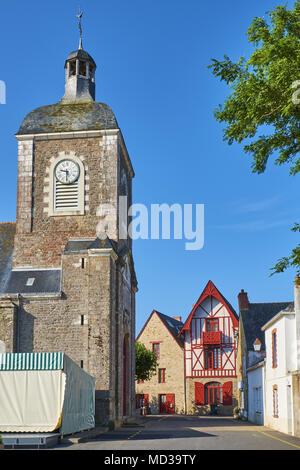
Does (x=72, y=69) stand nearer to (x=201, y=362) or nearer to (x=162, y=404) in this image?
(x=201, y=362)

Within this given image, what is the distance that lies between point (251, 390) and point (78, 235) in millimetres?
11534

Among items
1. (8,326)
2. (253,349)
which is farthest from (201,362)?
(8,326)

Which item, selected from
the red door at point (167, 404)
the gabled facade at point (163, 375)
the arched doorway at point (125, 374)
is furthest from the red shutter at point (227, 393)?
the arched doorway at point (125, 374)

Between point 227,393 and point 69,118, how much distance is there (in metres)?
21.2

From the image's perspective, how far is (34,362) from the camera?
1460 cm

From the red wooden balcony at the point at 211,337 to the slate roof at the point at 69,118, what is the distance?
1880 cm

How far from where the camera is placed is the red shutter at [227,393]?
3677cm

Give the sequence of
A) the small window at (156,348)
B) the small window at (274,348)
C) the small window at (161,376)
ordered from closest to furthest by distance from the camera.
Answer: the small window at (274,348) → the small window at (161,376) → the small window at (156,348)

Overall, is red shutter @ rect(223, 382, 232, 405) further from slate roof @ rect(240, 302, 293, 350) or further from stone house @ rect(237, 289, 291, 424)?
slate roof @ rect(240, 302, 293, 350)

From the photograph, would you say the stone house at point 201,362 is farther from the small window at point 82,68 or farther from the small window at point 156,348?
the small window at point 82,68

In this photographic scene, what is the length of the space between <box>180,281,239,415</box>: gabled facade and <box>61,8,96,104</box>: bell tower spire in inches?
689

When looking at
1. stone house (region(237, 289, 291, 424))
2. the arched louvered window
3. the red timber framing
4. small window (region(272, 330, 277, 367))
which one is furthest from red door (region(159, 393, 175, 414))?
the arched louvered window

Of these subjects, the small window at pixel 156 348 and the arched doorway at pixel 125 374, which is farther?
the small window at pixel 156 348
